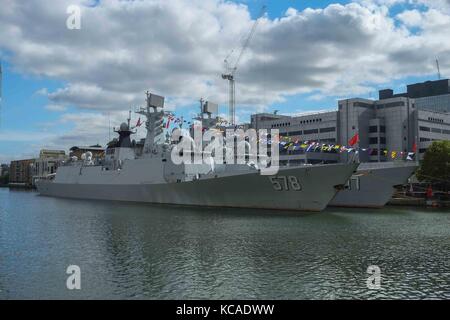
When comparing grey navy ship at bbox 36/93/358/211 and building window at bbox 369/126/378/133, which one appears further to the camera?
building window at bbox 369/126/378/133

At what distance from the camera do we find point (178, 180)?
3288cm

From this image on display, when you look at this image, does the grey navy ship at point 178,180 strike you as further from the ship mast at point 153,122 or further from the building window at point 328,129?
the building window at point 328,129

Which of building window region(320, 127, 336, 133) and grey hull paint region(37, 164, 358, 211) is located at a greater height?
building window region(320, 127, 336, 133)

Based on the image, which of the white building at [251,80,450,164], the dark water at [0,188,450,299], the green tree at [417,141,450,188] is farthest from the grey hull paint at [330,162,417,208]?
the white building at [251,80,450,164]

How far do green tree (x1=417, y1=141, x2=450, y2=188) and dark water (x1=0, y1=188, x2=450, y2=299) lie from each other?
22.7m

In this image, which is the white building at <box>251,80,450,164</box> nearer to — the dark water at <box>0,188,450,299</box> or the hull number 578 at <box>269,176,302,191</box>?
the hull number 578 at <box>269,176,302,191</box>

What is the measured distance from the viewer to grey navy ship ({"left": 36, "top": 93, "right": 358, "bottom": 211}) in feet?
83.5

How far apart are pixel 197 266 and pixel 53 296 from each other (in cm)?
409

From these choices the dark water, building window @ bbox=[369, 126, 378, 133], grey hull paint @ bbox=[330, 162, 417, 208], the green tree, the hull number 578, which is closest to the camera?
the dark water

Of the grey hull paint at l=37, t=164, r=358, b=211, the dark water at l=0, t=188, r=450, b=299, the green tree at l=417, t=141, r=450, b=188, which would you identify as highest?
the green tree at l=417, t=141, r=450, b=188
